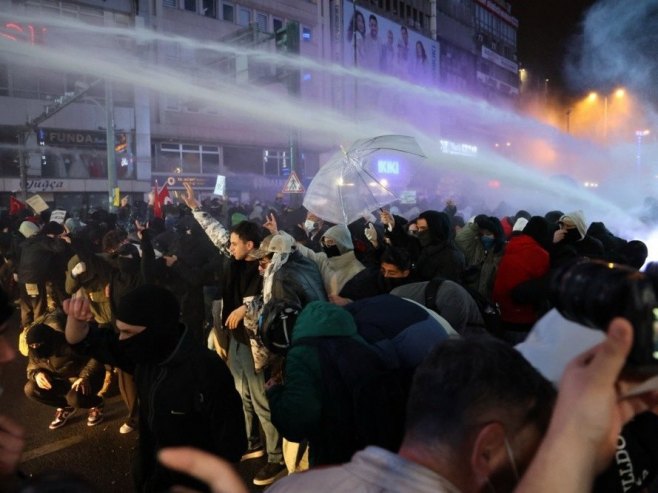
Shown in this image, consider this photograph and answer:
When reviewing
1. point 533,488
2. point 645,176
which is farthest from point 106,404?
point 645,176

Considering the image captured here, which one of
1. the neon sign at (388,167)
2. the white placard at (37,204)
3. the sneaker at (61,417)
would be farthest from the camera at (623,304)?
the white placard at (37,204)

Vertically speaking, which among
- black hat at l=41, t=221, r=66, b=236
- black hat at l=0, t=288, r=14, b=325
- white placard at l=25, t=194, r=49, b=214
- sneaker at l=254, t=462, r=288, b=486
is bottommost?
sneaker at l=254, t=462, r=288, b=486

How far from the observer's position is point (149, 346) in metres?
2.65

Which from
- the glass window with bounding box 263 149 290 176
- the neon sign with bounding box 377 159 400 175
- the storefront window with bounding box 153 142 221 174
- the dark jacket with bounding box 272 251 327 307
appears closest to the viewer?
the dark jacket with bounding box 272 251 327 307

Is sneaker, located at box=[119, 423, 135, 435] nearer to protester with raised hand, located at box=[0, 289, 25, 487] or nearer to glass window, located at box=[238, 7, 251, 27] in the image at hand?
protester with raised hand, located at box=[0, 289, 25, 487]

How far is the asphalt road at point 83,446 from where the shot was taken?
4508 mm

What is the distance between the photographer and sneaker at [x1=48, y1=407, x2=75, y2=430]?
539 cm

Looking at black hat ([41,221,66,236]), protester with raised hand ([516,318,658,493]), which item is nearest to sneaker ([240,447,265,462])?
protester with raised hand ([516,318,658,493])

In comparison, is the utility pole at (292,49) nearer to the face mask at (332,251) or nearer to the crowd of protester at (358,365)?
the crowd of protester at (358,365)

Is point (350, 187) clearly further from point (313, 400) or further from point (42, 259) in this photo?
point (42, 259)

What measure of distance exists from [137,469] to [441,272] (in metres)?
3.21

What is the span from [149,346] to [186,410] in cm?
36

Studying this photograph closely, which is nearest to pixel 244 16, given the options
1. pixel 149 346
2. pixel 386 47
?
pixel 386 47

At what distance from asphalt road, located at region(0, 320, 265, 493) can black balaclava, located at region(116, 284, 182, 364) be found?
85.0 inches
